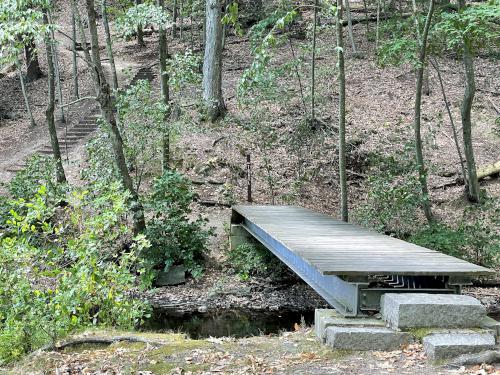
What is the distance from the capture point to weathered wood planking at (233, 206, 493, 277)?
225 inches

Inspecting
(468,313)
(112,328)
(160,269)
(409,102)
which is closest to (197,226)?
(160,269)

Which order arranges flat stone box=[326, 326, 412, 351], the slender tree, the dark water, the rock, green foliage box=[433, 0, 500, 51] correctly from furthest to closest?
the slender tree
the rock
green foliage box=[433, 0, 500, 51]
the dark water
flat stone box=[326, 326, 412, 351]

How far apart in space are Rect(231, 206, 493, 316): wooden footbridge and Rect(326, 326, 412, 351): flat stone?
0.55 metres

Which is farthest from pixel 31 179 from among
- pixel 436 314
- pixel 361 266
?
pixel 436 314

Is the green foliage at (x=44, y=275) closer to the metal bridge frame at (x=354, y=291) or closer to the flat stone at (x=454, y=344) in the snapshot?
the metal bridge frame at (x=354, y=291)

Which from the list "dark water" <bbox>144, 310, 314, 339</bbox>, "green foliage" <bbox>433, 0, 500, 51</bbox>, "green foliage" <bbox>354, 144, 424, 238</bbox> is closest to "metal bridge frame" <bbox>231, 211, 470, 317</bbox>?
"dark water" <bbox>144, 310, 314, 339</bbox>

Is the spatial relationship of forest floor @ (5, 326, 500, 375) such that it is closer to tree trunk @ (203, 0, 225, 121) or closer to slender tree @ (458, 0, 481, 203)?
slender tree @ (458, 0, 481, 203)

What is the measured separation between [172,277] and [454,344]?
8.48 metres

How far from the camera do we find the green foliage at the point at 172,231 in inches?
489

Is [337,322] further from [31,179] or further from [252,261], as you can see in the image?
[31,179]

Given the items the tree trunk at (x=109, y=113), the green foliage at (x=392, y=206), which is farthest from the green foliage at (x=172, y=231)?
the green foliage at (x=392, y=206)

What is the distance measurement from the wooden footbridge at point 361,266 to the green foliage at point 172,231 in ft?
10.4

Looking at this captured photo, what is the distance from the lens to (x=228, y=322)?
1009 centimetres

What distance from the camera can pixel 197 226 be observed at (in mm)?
12773
